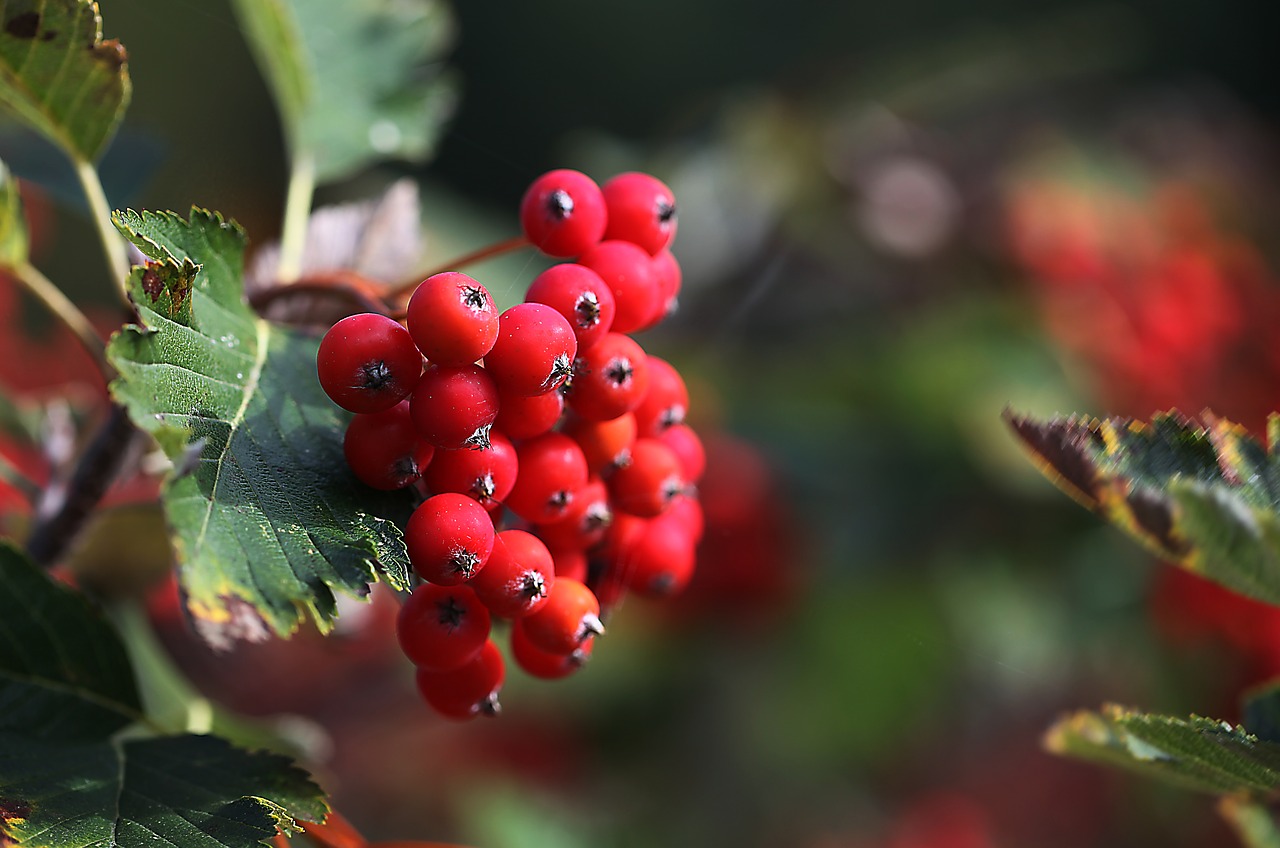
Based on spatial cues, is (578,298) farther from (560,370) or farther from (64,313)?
(64,313)

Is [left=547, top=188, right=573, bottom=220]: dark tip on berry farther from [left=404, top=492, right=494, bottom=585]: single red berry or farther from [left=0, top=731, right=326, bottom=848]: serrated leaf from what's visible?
[left=0, top=731, right=326, bottom=848]: serrated leaf

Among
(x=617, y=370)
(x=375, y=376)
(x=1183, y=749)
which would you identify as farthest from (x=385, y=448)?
(x=1183, y=749)

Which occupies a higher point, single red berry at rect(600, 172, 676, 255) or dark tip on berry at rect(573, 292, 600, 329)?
single red berry at rect(600, 172, 676, 255)

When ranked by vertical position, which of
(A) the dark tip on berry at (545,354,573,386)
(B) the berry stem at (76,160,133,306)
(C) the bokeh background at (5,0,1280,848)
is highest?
(A) the dark tip on berry at (545,354,573,386)

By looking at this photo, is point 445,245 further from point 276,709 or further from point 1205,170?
point 1205,170

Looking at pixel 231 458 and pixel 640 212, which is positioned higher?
pixel 640 212

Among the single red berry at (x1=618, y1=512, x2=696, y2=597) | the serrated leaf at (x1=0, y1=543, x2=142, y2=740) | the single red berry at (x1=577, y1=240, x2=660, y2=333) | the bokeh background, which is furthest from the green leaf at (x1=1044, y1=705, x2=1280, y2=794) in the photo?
the bokeh background
